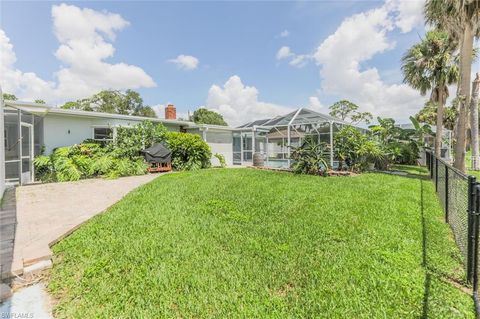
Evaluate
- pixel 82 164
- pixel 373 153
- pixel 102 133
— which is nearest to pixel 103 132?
pixel 102 133

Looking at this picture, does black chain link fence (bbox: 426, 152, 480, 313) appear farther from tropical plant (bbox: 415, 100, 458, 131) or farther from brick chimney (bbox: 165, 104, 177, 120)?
tropical plant (bbox: 415, 100, 458, 131)

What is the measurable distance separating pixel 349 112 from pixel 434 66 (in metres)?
26.8

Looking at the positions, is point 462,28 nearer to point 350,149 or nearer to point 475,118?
point 350,149

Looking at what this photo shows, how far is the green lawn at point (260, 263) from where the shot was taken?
2.79 m

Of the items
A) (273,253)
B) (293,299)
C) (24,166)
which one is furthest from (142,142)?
(293,299)

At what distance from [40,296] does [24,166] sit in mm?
10098

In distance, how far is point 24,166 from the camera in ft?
34.7

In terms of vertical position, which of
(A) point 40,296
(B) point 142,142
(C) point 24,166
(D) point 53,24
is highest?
(D) point 53,24

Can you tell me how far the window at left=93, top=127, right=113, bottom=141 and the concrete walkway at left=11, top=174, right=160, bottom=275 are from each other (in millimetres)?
4817

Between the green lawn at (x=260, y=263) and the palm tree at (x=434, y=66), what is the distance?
14374 mm

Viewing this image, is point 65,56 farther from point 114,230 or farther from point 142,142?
point 114,230

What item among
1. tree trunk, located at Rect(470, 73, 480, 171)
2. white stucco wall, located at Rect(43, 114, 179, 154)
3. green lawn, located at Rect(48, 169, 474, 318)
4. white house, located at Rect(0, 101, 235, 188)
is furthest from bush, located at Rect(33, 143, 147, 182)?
tree trunk, located at Rect(470, 73, 480, 171)

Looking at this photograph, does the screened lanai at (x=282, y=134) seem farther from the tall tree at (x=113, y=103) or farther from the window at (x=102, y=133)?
the tall tree at (x=113, y=103)

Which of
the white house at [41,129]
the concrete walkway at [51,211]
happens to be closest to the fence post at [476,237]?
the concrete walkway at [51,211]
